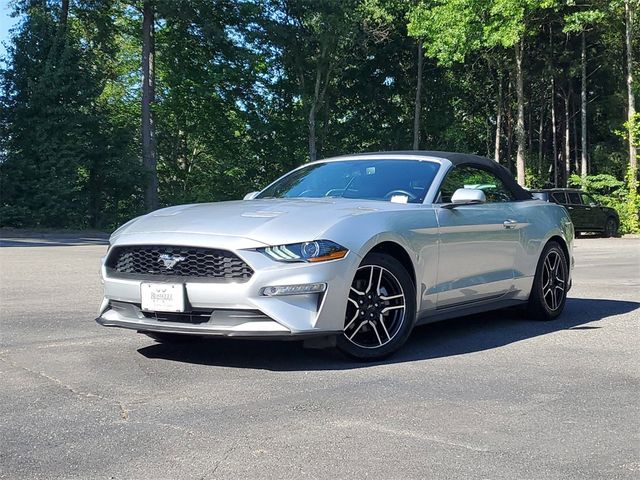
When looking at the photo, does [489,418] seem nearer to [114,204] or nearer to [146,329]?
[146,329]

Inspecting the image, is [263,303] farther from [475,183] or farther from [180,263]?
[475,183]


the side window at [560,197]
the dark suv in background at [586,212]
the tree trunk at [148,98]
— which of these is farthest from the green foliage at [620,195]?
the tree trunk at [148,98]

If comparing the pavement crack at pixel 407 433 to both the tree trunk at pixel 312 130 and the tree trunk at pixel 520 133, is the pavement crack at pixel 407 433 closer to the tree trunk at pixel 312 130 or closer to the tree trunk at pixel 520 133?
the tree trunk at pixel 520 133

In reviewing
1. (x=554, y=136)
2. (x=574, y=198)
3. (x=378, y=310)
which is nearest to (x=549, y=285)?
(x=378, y=310)

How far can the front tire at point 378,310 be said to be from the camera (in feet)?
16.8

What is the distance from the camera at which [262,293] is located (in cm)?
469

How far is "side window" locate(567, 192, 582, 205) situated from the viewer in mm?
27016

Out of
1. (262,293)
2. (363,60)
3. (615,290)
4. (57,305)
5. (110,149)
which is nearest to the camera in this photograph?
(262,293)

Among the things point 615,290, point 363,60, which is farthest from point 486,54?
point 615,290

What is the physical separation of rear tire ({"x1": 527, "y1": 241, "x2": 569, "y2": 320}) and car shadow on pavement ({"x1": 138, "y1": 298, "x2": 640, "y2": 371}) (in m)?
0.11

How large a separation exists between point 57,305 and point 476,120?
44.4 metres

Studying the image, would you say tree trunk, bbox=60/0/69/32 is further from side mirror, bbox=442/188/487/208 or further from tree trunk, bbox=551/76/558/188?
tree trunk, bbox=551/76/558/188

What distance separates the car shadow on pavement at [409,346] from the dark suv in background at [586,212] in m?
20.1

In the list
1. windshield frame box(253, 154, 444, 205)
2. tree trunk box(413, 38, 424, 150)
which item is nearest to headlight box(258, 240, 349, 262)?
windshield frame box(253, 154, 444, 205)
